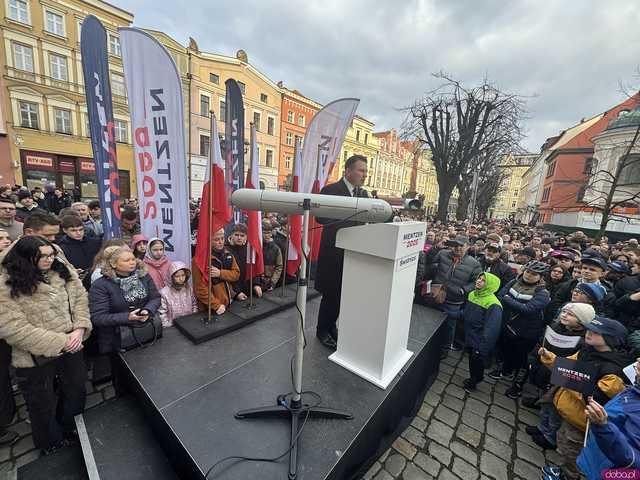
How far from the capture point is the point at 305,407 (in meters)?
2.14

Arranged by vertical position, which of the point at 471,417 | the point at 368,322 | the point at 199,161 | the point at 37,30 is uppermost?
the point at 37,30

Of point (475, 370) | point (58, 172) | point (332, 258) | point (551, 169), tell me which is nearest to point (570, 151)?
point (551, 169)

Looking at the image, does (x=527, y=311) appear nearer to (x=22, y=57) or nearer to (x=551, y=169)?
(x=22, y=57)

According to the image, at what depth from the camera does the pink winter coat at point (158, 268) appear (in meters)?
3.47

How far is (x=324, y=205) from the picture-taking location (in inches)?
76.2

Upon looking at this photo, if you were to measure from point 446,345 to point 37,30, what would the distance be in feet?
90.8

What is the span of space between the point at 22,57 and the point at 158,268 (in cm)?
2392

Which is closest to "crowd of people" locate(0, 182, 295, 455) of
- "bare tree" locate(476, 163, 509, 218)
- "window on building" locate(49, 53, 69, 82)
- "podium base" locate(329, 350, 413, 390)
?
"podium base" locate(329, 350, 413, 390)

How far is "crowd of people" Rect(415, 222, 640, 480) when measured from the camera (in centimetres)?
183

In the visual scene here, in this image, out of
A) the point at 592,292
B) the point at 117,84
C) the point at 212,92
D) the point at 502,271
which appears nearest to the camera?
the point at 592,292

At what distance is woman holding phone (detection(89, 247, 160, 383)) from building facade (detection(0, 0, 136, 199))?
18.8 m

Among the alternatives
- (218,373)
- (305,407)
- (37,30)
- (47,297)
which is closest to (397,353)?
(305,407)

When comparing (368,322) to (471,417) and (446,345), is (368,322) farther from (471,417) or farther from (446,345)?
(446,345)

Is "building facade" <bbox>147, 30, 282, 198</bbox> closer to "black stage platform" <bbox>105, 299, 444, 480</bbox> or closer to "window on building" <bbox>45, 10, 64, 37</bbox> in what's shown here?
"window on building" <bbox>45, 10, 64, 37</bbox>
